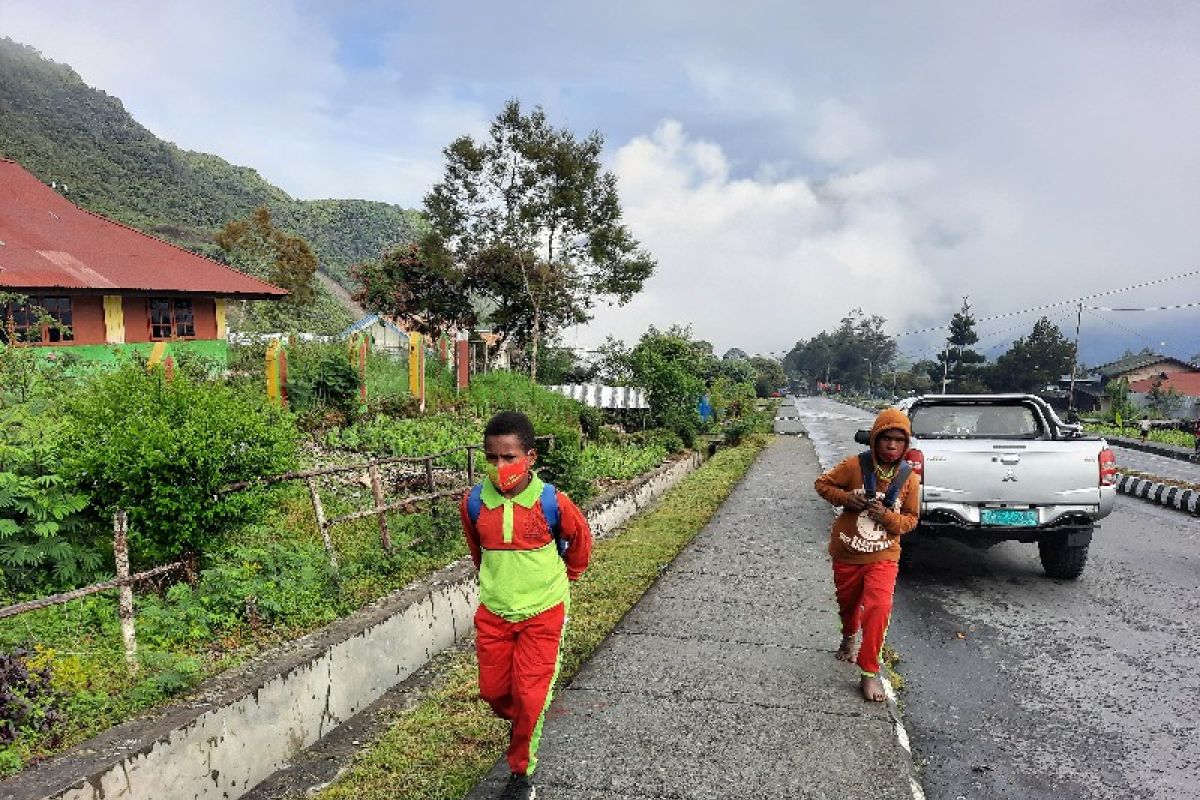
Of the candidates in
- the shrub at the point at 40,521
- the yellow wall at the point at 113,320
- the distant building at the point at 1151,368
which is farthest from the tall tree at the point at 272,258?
the distant building at the point at 1151,368

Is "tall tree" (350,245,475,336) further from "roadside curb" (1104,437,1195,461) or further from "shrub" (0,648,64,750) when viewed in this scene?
"shrub" (0,648,64,750)

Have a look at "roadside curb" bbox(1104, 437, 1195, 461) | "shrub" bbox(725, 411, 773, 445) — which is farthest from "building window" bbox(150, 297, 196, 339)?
"roadside curb" bbox(1104, 437, 1195, 461)

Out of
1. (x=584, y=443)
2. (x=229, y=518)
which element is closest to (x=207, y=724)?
(x=229, y=518)

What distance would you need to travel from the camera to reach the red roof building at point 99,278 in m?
15.3

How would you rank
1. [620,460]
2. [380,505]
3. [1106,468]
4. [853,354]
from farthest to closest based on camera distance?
[853,354]
[620,460]
[1106,468]
[380,505]

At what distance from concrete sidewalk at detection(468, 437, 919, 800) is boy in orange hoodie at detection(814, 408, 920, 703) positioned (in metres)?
0.36

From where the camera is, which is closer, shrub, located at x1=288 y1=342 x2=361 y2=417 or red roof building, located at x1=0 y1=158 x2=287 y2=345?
shrub, located at x1=288 y1=342 x2=361 y2=417

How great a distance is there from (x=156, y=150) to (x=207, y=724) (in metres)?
89.2

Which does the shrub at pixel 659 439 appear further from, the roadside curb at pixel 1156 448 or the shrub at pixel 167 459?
the roadside curb at pixel 1156 448

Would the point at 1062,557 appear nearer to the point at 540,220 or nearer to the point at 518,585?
the point at 518,585

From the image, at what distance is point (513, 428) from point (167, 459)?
220cm

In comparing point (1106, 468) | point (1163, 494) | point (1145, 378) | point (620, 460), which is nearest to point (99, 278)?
point (620, 460)

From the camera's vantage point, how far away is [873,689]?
3828 mm

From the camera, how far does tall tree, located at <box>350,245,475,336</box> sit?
2847cm
